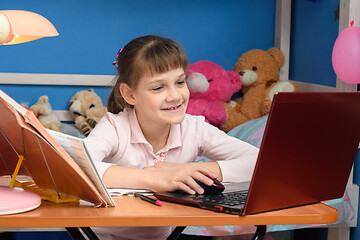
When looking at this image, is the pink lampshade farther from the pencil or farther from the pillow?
the pillow

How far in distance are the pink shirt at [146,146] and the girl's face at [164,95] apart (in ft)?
0.33

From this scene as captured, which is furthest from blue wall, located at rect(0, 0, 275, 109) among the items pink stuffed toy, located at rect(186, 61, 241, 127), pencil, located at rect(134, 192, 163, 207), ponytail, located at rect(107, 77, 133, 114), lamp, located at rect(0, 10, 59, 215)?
pencil, located at rect(134, 192, 163, 207)

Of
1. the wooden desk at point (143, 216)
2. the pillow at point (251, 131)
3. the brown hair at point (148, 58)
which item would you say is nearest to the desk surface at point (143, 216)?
the wooden desk at point (143, 216)

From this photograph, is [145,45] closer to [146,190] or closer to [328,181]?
[146,190]

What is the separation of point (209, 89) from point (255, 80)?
0.26m

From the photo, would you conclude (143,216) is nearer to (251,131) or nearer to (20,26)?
(20,26)

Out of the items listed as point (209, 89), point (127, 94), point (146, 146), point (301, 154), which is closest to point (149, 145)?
point (146, 146)

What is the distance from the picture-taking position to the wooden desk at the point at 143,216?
0.69m

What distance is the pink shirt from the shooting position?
46.1 inches

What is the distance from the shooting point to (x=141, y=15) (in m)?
2.41

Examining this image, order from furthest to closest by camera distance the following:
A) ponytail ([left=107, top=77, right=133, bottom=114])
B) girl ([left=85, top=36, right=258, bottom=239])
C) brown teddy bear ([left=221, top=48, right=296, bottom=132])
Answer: brown teddy bear ([left=221, top=48, right=296, bottom=132]) < ponytail ([left=107, top=77, right=133, bottom=114]) < girl ([left=85, top=36, right=258, bottom=239])

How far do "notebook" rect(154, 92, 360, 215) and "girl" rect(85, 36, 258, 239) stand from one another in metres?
0.24

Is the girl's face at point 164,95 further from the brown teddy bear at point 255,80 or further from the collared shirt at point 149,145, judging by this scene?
the brown teddy bear at point 255,80

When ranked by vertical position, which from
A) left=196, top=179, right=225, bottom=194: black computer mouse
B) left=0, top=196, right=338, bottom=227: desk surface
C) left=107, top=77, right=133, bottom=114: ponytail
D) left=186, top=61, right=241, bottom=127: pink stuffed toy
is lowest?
left=186, top=61, right=241, bottom=127: pink stuffed toy
